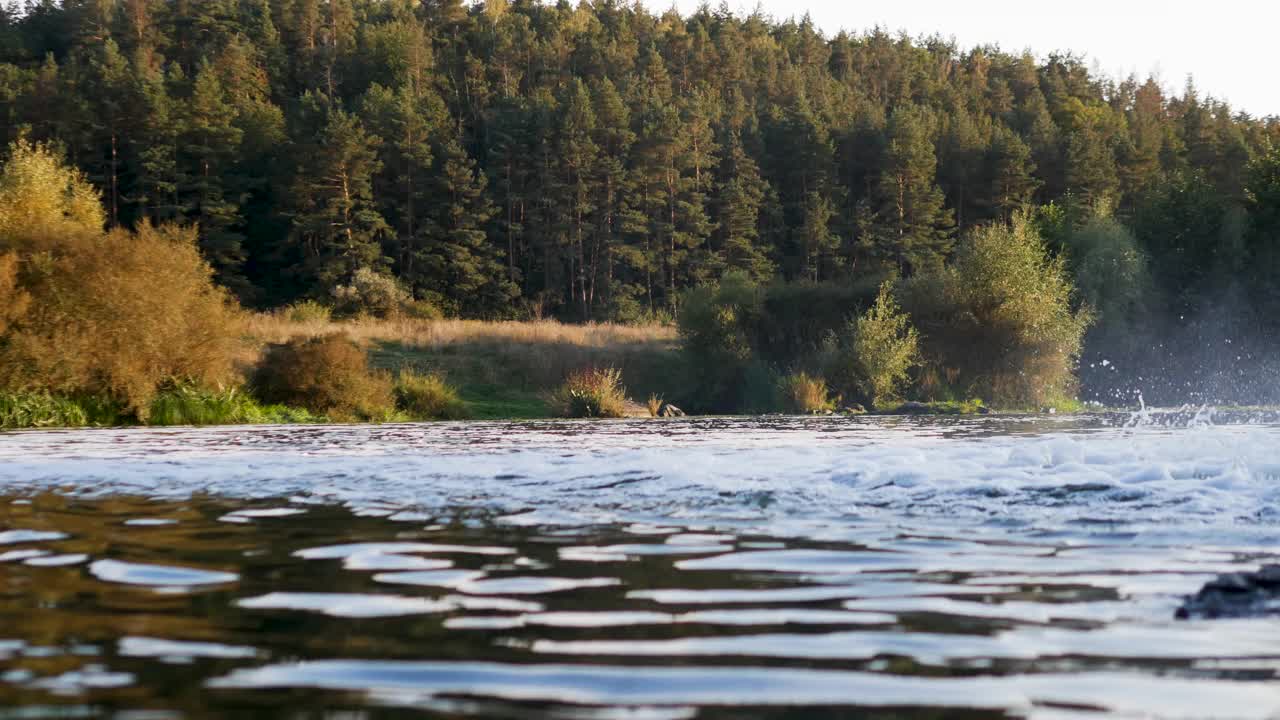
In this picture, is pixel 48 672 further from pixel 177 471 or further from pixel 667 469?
pixel 177 471

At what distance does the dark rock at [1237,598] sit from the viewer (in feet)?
14.2

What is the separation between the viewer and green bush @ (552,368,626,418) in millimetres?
31125

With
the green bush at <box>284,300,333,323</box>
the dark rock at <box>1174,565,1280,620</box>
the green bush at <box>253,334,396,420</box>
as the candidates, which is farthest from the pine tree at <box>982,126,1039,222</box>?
the dark rock at <box>1174,565,1280,620</box>

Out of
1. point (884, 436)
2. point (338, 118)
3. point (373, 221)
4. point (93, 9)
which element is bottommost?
point (884, 436)

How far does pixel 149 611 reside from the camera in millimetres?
4410

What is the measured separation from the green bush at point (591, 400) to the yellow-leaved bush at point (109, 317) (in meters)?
8.55

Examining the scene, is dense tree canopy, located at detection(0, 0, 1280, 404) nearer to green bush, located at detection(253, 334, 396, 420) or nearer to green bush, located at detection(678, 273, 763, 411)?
green bush, located at detection(678, 273, 763, 411)

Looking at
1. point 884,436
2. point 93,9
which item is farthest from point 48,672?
point 93,9

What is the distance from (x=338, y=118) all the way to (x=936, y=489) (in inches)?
2691

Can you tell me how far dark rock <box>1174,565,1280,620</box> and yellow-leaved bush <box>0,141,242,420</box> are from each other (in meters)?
23.6

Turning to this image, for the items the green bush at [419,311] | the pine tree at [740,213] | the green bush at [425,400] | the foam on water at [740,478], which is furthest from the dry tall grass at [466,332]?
the pine tree at [740,213]

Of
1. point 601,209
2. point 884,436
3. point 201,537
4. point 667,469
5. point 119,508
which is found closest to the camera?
point 201,537

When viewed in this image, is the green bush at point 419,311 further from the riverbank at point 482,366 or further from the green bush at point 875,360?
the green bush at point 875,360

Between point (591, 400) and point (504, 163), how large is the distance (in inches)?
2002
